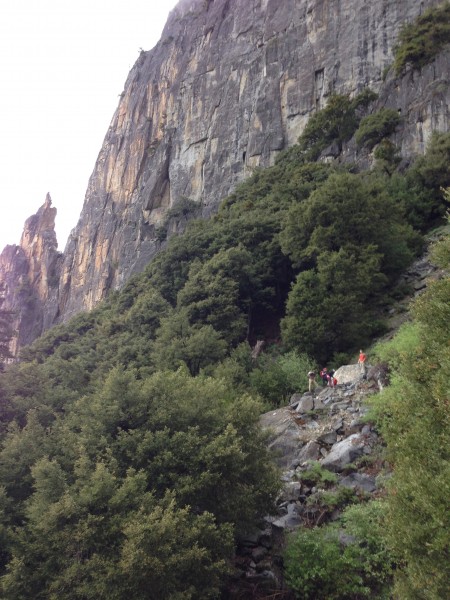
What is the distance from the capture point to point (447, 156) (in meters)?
28.8

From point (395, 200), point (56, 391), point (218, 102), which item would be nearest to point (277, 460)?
point (56, 391)

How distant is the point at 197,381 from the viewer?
14453 mm

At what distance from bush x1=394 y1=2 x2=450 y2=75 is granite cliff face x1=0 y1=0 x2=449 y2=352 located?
4.81ft

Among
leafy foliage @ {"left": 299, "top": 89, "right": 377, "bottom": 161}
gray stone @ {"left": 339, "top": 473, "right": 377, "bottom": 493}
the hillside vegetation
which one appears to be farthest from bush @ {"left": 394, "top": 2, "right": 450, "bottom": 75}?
gray stone @ {"left": 339, "top": 473, "right": 377, "bottom": 493}

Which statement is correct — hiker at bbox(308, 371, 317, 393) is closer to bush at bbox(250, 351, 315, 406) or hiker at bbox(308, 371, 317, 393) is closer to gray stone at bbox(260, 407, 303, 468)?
bush at bbox(250, 351, 315, 406)

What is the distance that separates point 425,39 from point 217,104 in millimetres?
26624

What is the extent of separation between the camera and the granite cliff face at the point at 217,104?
4347cm

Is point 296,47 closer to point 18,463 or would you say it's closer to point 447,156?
point 447,156

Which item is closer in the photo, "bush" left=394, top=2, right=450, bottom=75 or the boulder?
the boulder

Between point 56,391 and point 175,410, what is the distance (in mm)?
10802

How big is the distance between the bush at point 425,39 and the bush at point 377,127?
4.37 meters

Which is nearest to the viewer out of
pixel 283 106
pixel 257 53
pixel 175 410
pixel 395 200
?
pixel 175 410

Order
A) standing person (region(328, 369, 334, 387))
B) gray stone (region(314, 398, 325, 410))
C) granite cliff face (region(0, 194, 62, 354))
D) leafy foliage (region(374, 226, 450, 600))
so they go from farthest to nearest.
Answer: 1. granite cliff face (region(0, 194, 62, 354))
2. standing person (region(328, 369, 334, 387))
3. gray stone (region(314, 398, 325, 410))
4. leafy foliage (region(374, 226, 450, 600))

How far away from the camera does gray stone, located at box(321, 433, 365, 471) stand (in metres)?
12.4
